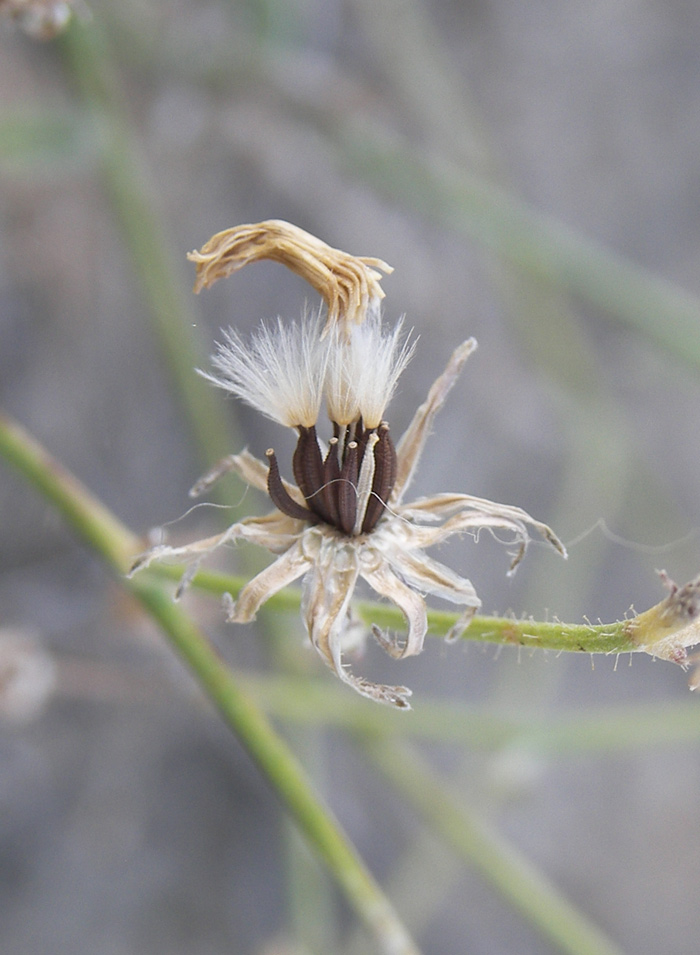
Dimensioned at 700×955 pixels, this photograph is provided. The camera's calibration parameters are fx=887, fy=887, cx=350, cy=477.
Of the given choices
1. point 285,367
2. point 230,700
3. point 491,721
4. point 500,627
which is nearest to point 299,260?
point 285,367

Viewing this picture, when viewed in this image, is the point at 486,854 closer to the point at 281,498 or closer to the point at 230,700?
the point at 230,700

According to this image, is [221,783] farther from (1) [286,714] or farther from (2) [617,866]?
(2) [617,866]

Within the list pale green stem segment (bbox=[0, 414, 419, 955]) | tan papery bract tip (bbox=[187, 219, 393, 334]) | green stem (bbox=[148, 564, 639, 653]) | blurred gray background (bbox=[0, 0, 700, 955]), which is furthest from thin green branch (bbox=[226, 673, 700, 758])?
tan papery bract tip (bbox=[187, 219, 393, 334])

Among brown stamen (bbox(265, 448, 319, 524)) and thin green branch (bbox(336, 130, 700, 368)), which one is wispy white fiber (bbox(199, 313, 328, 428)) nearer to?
brown stamen (bbox(265, 448, 319, 524))

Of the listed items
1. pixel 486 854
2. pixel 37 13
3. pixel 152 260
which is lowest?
pixel 486 854

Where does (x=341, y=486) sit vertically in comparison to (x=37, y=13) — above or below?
below

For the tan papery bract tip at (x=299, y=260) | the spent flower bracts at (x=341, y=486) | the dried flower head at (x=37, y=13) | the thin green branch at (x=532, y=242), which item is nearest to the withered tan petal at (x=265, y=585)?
the spent flower bracts at (x=341, y=486)

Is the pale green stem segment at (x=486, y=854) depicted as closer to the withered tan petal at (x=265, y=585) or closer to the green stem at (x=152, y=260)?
the green stem at (x=152, y=260)
